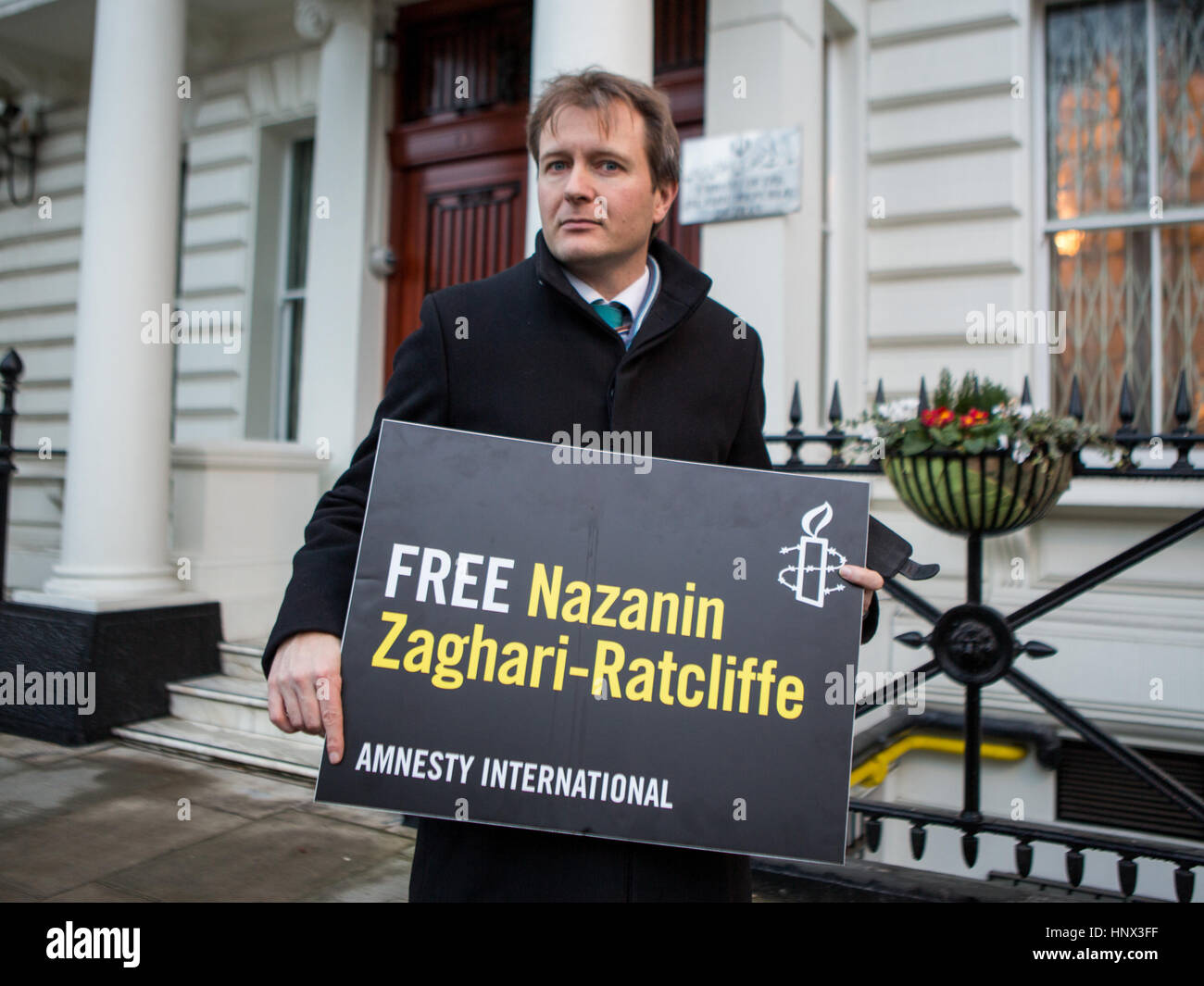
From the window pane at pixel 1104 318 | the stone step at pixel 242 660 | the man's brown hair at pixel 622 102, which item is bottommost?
the stone step at pixel 242 660

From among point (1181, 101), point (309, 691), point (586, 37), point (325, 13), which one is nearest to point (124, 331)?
point (586, 37)

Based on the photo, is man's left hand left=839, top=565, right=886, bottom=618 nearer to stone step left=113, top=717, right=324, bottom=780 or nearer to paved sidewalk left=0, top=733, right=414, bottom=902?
paved sidewalk left=0, top=733, right=414, bottom=902

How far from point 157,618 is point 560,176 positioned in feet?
13.9

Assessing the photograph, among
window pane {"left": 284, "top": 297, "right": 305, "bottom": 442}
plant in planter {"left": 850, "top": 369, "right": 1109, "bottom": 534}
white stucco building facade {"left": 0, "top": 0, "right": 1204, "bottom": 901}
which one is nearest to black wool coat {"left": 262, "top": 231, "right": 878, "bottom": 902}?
plant in planter {"left": 850, "top": 369, "right": 1109, "bottom": 534}

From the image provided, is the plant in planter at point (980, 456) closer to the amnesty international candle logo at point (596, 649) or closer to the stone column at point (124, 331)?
the amnesty international candle logo at point (596, 649)

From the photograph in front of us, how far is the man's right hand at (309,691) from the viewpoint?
1472 mm

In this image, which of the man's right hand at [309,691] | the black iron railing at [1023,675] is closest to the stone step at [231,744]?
the black iron railing at [1023,675]

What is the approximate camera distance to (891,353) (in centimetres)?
576

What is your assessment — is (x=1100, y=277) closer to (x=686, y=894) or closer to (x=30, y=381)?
(x=686, y=894)

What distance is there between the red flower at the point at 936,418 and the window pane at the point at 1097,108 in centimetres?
309

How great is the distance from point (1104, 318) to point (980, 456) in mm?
3022
